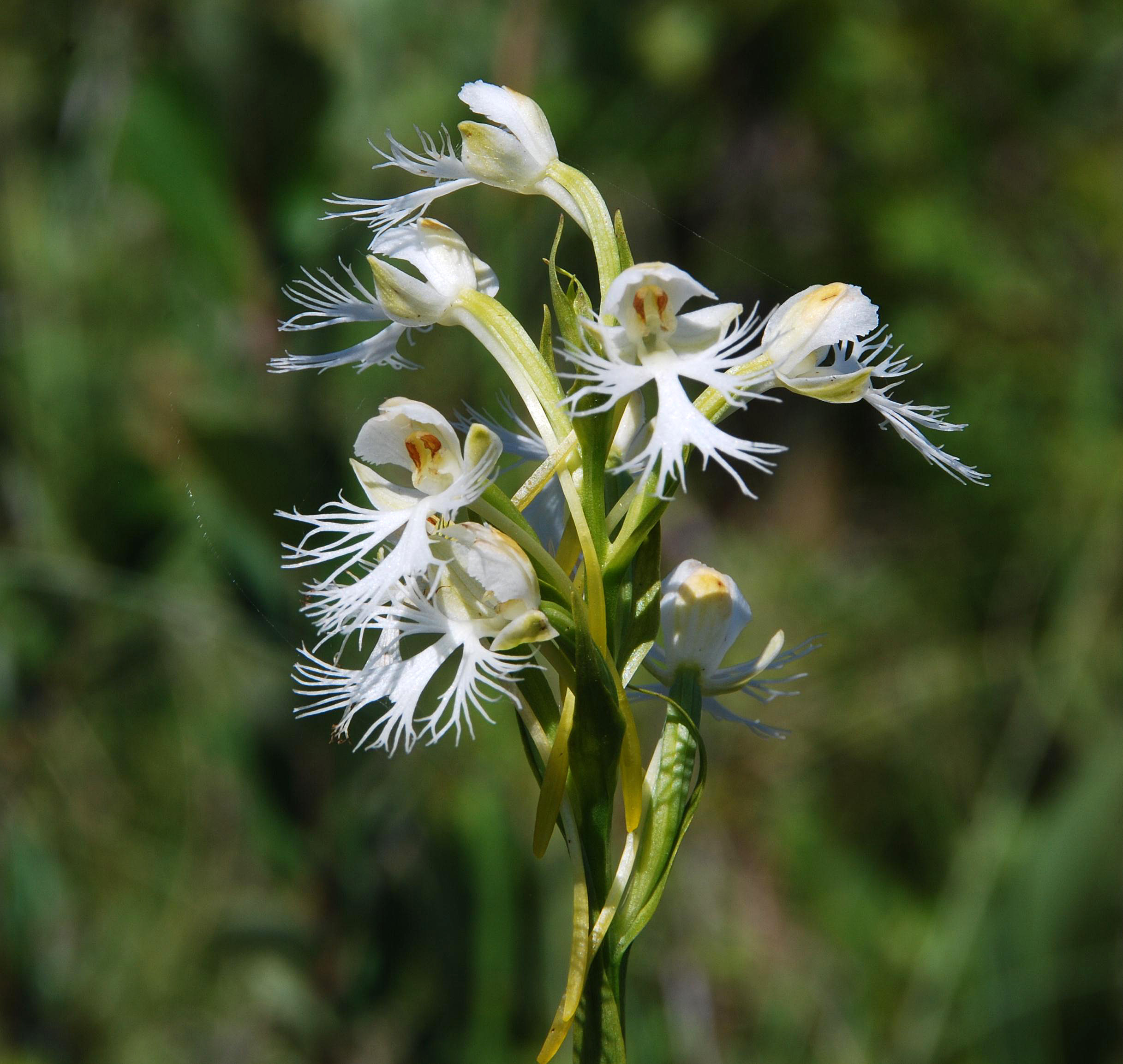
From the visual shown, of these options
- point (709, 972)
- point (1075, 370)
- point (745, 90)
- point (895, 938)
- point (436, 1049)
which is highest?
point (745, 90)

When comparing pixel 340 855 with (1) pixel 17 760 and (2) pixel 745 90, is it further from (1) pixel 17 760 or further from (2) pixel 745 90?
(2) pixel 745 90

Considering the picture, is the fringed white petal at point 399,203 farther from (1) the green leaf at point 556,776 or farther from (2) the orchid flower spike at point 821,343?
(1) the green leaf at point 556,776

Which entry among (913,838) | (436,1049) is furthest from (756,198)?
(436,1049)

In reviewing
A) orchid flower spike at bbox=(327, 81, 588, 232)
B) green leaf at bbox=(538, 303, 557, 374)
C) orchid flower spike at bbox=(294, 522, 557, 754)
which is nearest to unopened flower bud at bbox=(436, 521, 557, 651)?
orchid flower spike at bbox=(294, 522, 557, 754)

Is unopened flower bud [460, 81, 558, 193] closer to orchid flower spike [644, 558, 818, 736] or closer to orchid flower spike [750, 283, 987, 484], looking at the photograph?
orchid flower spike [750, 283, 987, 484]

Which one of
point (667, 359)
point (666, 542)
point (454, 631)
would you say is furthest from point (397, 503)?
point (666, 542)

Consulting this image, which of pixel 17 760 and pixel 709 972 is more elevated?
pixel 17 760
